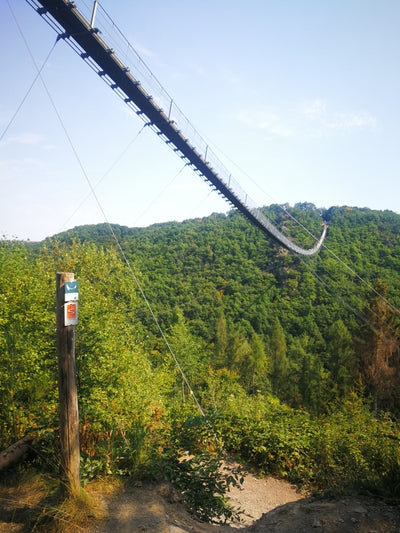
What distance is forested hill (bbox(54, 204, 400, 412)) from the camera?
20.4 meters

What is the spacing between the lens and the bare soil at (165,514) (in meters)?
2.71

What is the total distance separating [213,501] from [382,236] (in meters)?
57.1

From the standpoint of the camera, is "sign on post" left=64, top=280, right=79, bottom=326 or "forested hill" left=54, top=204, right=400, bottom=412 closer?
"sign on post" left=64, top=280, right=79, bottom=326

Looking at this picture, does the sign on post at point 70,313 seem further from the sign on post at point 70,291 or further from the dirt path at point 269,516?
the dirt path at point 269,516

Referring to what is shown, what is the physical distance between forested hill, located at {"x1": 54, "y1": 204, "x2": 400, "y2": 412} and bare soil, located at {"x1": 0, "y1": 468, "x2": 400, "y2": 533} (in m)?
11.4

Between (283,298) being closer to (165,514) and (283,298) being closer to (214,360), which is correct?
(214,360)

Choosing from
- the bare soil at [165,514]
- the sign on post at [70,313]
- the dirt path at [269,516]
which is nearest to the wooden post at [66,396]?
the sign on post at [70,313]

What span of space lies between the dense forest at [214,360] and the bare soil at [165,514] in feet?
0.78

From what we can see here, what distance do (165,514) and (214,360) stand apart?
27.9 metres

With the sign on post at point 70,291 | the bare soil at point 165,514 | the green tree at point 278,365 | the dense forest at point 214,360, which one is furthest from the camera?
the green tree at point 278,365

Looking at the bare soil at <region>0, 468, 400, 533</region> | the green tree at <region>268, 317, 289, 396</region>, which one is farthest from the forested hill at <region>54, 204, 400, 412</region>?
the bare soil at <region>0, 468, 400, 533</region>

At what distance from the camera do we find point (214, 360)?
98.2 ft

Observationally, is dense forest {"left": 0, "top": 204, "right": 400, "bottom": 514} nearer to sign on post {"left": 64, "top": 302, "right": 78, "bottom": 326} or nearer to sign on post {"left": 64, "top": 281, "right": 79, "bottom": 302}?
sign on post {"left": 64, "top": 302, "right": 78, "bottom": 326}

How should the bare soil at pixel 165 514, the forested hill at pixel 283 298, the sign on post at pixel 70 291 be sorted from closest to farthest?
the bare soil at pixel 165 514, the sign on post at pixel 70 291, the forested hill at pixel 283 298
